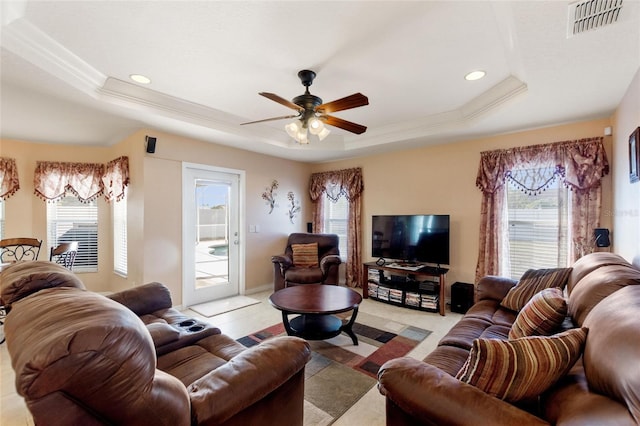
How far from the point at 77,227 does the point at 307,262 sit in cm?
384

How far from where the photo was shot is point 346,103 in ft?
7.54

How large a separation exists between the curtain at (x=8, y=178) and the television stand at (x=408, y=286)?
5.35 metres

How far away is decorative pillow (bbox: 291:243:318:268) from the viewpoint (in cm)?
481

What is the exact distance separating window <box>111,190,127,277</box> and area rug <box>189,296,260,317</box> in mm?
1302

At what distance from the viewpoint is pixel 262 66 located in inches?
97.4

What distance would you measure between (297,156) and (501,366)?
458 centimetres

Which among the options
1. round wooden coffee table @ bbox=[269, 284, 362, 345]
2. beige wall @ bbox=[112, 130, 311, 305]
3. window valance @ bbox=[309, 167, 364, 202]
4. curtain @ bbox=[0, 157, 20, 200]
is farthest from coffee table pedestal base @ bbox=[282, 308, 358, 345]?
curtain @ bbox=[0, 157, 20, 200]

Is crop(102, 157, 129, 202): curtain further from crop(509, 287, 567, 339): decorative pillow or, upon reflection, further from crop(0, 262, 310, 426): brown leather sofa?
crop(509, 287, 567, 339): decorative pillow

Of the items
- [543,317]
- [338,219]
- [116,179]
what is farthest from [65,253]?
[543,317]

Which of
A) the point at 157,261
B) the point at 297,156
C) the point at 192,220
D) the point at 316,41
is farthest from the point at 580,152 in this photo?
the point at 157,261

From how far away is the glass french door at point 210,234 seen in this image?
4.14m

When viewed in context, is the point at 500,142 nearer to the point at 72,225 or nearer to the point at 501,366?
the point at 501,366

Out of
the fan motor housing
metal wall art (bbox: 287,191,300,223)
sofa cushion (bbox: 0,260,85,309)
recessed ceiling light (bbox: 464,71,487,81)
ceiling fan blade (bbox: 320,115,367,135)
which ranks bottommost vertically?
sofa cushion (bbox: 0,260,85,309)

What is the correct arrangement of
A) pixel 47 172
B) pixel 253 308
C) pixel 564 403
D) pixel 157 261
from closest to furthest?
1. pixel 564 403
2. pixel 157 261
3. pixel 253 308
4. pixel 47 172
